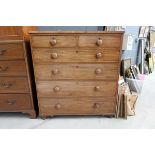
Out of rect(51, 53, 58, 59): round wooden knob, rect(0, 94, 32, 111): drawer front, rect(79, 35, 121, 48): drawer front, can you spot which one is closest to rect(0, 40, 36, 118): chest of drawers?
rect(0, 94, 32, 111): drawer front

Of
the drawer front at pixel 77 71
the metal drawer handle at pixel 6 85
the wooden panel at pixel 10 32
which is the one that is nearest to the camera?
the wooden panel at pixel 10 32

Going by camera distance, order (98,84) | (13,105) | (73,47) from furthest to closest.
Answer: (13,105) < (98,84) < (73,47)

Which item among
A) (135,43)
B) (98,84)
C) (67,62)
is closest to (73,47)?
(67,62)

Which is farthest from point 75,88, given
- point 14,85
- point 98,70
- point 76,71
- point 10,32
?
point 10,32

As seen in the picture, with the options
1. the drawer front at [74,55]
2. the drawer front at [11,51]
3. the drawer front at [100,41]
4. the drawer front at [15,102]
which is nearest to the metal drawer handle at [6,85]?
the drawer front at [15,102]

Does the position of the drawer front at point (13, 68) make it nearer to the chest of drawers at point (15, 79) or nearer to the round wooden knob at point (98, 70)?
the chest of drawers at point (15, 79)

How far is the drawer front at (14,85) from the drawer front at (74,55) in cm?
30

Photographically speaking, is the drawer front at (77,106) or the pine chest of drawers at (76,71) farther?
the drawer front at (77,106)

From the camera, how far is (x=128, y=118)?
6.85 ft

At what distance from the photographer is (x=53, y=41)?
172 centimetres

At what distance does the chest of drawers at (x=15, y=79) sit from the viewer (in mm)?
1783

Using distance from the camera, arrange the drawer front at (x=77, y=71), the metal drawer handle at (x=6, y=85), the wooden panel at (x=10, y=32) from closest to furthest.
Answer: the wooden panel at (x=10, y=32)
the drawer front at (x=77, y=71)
the metal drawer handle at (x=6, y=85)

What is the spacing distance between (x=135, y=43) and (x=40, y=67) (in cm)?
243
